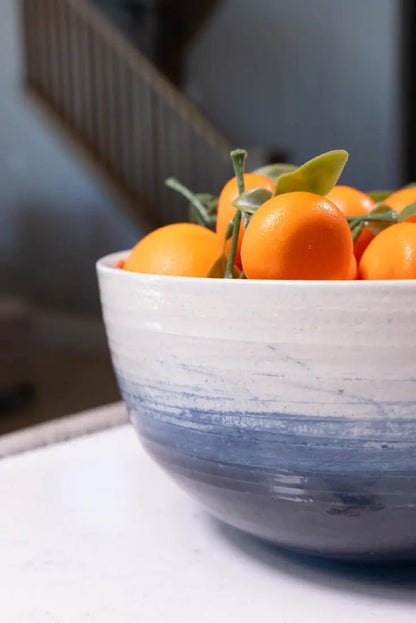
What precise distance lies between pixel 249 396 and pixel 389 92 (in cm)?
474

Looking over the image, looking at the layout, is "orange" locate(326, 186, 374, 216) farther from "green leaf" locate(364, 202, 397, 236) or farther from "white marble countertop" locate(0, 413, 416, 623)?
"white marble countertop" locate(0, 413, 416, 623)

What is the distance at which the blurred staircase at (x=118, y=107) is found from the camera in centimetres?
486

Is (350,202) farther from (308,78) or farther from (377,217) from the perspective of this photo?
(308,78)

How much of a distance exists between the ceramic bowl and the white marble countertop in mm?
23

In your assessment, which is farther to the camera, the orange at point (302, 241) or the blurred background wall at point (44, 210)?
the blurred background wall at point (44, 210)

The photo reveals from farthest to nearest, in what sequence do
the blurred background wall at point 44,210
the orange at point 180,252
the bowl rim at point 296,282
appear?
1. the blurred background wall at point 44,210
2. the orange at point 180,252
3. the bowl rim at point 296,282

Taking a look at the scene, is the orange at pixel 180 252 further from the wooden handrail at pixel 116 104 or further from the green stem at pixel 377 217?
the wooden handrail at pixel 116 104

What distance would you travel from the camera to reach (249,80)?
228 inches

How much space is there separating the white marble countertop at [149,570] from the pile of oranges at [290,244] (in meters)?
0.16

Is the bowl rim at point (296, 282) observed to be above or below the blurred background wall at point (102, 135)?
above

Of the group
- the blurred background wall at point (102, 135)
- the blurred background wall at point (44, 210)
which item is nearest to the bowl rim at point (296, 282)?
the blurred background wall at point (102, 135)

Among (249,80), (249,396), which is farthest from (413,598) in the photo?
(249,80)

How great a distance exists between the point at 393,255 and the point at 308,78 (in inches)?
206

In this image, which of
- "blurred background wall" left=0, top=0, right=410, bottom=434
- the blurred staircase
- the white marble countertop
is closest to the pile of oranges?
the white marble countertop
